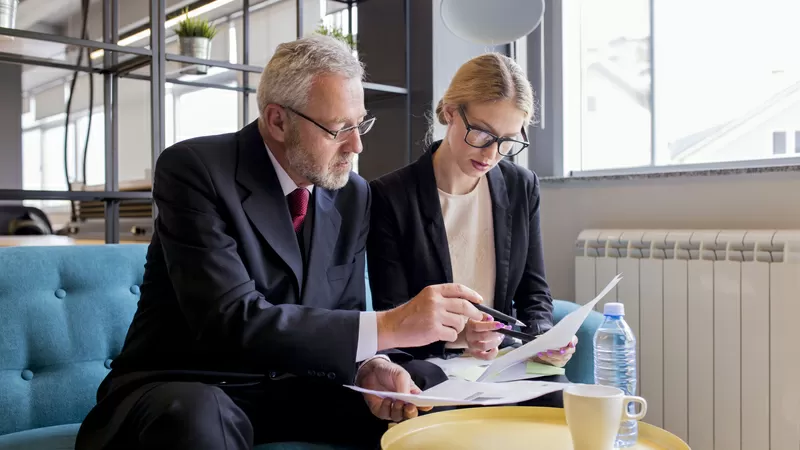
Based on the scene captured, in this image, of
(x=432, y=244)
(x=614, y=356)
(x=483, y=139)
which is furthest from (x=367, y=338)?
(x=614, y=356)

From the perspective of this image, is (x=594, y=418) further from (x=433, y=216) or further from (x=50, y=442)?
(x=50, y=442)

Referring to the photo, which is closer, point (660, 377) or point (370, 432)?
point (370, 432)

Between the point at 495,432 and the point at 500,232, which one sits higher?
the point at 500,232

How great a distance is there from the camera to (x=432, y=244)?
5.65 feet

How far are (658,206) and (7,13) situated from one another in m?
2.25

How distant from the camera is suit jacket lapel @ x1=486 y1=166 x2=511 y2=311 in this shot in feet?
5.77

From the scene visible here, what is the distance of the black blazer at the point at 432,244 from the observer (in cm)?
170

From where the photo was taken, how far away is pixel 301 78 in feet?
4.67

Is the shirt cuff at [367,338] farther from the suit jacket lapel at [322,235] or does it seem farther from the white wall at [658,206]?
the white wall at [658,206]

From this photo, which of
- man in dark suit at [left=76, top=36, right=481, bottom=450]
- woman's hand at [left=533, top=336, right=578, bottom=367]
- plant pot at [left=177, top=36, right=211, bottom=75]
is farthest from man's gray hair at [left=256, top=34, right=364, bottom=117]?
plant pot at [left=177, top=36, right=211, bottom=75]

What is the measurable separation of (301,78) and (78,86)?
199cm

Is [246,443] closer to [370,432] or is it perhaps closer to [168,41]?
[370,432]

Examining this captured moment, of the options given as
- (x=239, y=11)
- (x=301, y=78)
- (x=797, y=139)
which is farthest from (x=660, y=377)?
(x=239, y=11)

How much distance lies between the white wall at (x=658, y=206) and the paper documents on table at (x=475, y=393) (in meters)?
1.33
